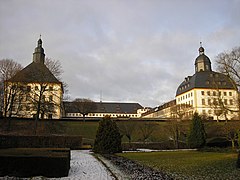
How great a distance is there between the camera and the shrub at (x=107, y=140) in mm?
20859

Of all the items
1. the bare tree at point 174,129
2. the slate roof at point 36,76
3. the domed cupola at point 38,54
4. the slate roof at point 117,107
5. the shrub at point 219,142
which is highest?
the domed cupola at point 38,54

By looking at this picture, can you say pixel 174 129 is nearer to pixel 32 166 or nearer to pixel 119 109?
pixel 32 166

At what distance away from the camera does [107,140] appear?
21.0m

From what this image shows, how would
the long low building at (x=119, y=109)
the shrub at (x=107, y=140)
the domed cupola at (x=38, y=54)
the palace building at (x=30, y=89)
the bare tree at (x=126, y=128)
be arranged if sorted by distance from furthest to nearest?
the long low building at (x=119, y=109) → the domed cupola at (x=38, y=54) → the bare tree at (x=126, y=128) → the palace building at (x=30, y=89) → the shrub at (x=107, y=140)

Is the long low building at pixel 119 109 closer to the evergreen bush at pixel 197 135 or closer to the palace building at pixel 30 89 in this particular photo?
the palace building at pixel 30 89

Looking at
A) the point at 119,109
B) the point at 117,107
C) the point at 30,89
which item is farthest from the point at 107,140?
the point at 117,107

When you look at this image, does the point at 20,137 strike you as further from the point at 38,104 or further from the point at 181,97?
the point at 181,97

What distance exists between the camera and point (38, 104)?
29.7 metres

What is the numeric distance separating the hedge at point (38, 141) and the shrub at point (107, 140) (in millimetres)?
6312

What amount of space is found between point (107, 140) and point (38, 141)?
780 centimetres

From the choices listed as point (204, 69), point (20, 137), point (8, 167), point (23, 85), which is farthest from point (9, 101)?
point (204, 69)

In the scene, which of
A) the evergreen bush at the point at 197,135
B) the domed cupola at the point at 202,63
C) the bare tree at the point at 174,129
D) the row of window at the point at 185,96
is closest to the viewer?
the evergreen bush at the point at 197,135

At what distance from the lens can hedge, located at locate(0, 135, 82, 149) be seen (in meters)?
22.6

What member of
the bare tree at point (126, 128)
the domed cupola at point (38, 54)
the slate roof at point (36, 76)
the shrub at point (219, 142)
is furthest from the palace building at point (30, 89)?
the domed cupola at point (38, 54)
